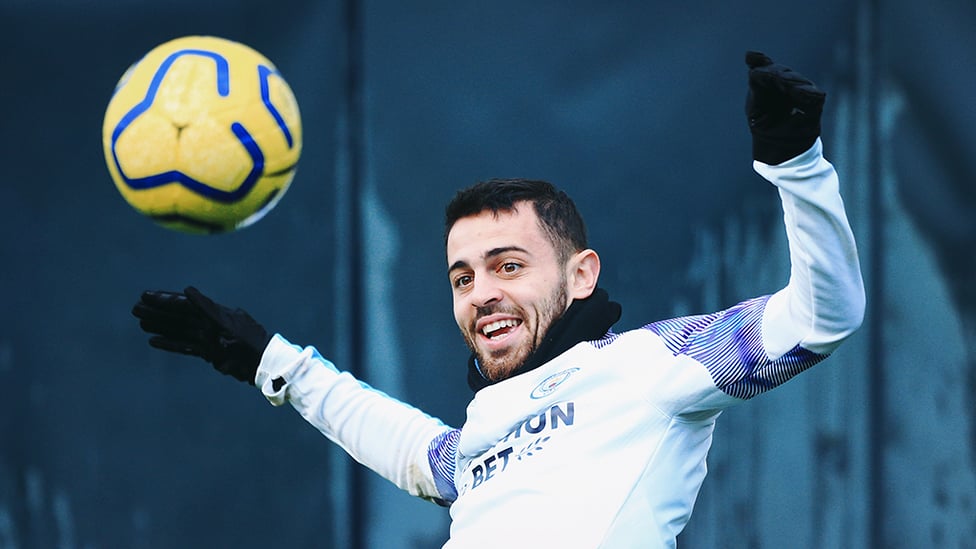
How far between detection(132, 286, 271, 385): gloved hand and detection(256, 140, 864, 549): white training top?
0.66 m

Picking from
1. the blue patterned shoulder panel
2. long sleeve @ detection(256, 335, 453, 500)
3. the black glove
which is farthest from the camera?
long sleeve @ detection(256, 335, 453, 500)

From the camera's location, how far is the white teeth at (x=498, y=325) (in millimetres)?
2561

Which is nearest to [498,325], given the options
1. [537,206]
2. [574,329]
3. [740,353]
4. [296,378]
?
[574,329]

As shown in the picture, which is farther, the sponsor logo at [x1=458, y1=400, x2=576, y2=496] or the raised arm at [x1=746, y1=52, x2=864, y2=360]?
the sponsor logo at [x1=458, y1=400, x2=576, y2=496]

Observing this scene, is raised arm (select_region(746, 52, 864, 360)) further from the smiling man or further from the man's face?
the man's face

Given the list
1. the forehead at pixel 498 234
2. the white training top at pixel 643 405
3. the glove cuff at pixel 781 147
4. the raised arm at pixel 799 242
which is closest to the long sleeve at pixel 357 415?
the white training top at pixel 643 405

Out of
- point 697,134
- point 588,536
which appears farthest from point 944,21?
point 588,536

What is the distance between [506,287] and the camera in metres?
2.56

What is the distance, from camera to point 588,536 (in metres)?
2.28

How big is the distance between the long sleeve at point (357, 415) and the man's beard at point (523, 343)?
1.22 feet

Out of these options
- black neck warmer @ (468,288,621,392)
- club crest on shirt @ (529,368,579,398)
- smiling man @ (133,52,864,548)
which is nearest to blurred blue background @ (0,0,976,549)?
smiling man @ (133,52,864,548)

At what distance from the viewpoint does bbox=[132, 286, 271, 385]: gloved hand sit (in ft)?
9.86

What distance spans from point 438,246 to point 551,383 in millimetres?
1690

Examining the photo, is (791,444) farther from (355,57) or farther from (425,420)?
(355,57)
